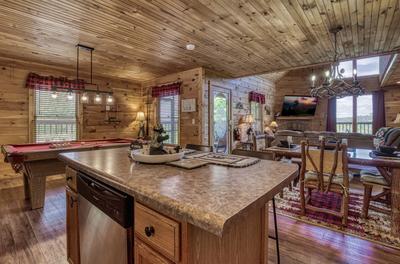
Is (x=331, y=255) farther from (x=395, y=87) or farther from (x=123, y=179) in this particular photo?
(x=395, y=87)

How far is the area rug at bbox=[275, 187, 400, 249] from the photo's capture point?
2336 mm

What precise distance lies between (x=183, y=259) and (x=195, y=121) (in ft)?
14.6

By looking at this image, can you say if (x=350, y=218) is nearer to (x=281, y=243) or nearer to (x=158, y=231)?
(x=281, y=243)

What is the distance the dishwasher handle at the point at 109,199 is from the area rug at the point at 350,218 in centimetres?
247

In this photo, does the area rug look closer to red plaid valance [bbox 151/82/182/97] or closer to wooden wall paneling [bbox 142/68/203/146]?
wooden wall paneling [bbox 142/68/203/146]

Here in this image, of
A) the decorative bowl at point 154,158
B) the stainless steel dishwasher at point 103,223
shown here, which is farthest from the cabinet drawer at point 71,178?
the decorative bowl at point 154,158

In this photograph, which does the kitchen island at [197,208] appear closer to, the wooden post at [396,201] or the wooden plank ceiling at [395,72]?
the wooden post at [396,201]

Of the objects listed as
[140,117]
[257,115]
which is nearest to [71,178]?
[140,117]

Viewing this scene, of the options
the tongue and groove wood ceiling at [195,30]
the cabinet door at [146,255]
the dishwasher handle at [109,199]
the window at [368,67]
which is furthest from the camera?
the window at [368,67]

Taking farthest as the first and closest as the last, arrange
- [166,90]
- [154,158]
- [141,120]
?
[141,120]
[166,90]
[154,158]

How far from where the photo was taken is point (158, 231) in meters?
0.91

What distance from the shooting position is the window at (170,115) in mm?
6012

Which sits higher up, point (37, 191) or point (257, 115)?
point (257, 115)

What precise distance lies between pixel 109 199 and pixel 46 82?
477cm
